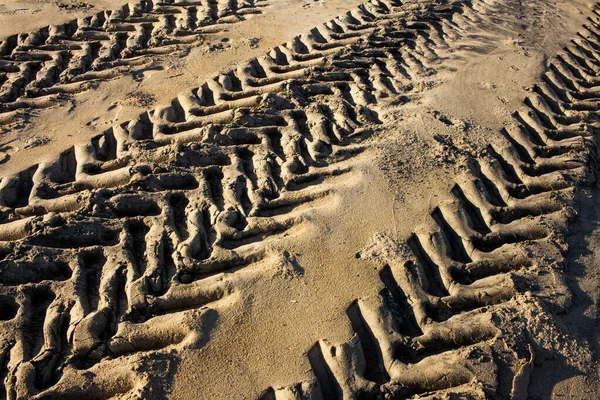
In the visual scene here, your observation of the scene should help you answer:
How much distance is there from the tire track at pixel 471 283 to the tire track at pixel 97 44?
10.3 ft

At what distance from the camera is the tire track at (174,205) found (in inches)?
102

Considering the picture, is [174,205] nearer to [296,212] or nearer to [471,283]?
[296,212]

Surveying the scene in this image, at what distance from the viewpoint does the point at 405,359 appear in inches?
102

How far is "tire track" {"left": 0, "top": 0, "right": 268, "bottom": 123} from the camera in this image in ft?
14.6

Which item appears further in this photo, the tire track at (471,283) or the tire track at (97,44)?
the tire track at (97,44)

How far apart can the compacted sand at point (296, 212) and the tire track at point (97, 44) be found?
31mm

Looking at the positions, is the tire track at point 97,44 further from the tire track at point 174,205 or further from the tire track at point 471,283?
the tire track at point 471,283

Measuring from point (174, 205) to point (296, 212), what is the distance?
2.65 feet

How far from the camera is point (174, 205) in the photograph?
3.35m

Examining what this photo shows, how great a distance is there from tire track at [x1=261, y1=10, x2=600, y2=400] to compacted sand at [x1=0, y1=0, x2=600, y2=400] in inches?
0.4

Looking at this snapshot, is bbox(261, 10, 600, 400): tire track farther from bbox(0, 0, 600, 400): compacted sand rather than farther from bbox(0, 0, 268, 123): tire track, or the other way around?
bbox(0, 0, 268, 123): tire track

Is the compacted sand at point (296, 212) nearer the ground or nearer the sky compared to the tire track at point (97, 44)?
nearer the ground

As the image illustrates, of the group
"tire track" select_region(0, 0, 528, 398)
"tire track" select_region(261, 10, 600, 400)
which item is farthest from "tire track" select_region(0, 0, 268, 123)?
"tire track" select_region(261, 10, 600, 400)

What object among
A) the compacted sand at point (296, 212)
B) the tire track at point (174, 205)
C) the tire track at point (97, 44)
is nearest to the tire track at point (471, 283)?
the compacted sand at point (296, 212)
